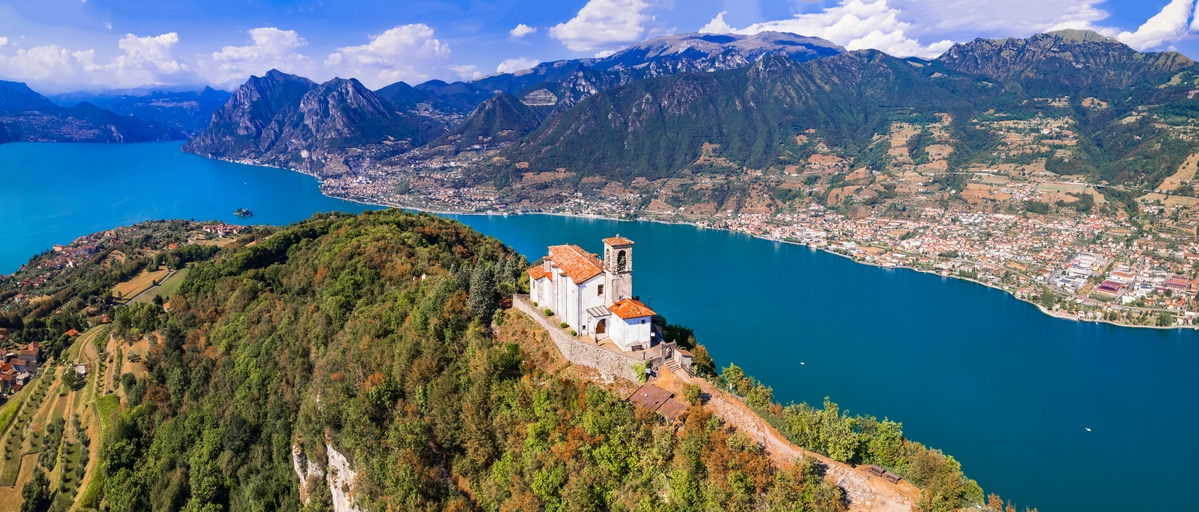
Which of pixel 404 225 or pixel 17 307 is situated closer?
pixel 404 225

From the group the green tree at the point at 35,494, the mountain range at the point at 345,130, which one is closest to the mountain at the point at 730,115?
the mountain range at the point at 345,130

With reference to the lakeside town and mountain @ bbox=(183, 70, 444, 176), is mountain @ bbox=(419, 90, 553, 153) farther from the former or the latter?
mountain @ bbox=(183, 70, 444, 176)

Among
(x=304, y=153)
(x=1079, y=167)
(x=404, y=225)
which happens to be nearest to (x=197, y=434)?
(x=404, y=225)

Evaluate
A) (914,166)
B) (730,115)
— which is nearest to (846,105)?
(730,115)

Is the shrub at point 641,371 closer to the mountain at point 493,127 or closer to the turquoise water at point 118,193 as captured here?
the turquoise water at point 118,193

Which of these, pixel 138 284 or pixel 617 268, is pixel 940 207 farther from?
pixel 138 284

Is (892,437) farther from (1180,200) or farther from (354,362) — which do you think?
(1180,200)

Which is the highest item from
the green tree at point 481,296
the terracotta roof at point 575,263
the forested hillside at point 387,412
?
the terracotta roof at point 575,263

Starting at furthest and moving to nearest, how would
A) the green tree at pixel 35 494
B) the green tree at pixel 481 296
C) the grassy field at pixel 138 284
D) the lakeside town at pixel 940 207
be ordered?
the lakeside town at pixel 940 207
the grassy field at pixel 138 284
the green tree at pixel 35 494
the green tree at pixel 481 296
